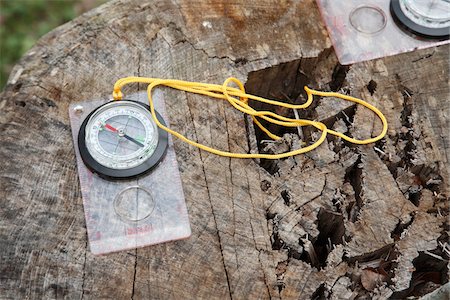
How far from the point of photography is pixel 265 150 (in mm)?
2209

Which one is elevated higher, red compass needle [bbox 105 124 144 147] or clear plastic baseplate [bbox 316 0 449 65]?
red compass needle [bbox 105 124 144 147]

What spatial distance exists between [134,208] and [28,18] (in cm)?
212

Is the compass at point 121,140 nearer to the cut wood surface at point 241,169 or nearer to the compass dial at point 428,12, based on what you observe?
the cut wood surface at point 241,169

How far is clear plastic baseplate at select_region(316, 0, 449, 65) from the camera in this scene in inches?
91.4

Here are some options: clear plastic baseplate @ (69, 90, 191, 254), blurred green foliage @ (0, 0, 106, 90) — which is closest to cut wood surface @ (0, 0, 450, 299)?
clear plastic baseplate @ (69, 90, 191, 254)

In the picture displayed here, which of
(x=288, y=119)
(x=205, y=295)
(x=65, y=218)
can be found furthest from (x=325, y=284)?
(x=65, y=218)

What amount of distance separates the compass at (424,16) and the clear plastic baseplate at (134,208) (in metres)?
0.86

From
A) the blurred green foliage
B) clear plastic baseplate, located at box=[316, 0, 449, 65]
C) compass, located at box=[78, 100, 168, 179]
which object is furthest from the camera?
the blurred green foliage

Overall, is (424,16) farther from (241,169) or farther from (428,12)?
(241,169)

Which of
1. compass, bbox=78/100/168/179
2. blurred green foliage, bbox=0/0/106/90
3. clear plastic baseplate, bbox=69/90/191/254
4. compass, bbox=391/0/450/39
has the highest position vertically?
compass, bbox=78/100/168/179

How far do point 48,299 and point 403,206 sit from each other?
101 cm

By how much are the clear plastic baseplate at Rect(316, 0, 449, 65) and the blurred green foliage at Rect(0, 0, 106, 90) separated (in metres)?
1.80

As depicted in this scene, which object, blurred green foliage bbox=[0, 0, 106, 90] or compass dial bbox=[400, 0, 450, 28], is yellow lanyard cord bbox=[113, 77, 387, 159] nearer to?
compass dial bbox=[400, 0, 450, 28]

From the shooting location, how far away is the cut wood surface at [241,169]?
1975 millimetres
